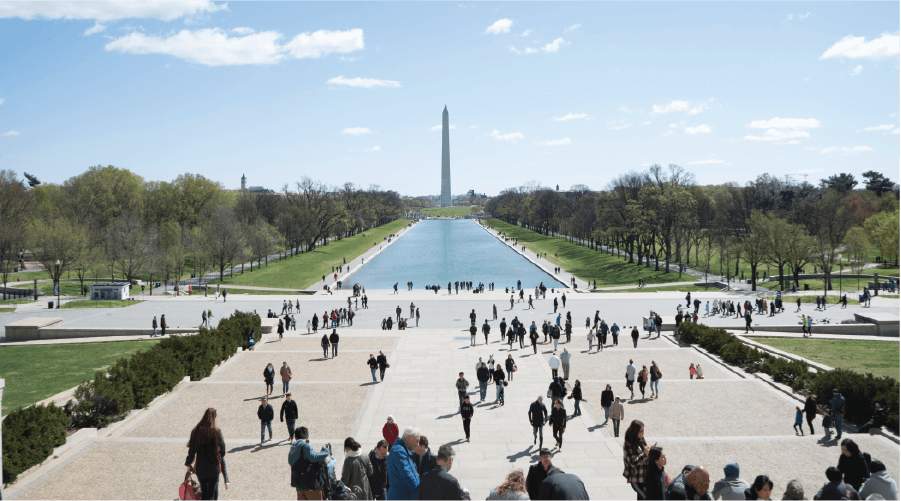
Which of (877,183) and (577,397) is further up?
(877,183)

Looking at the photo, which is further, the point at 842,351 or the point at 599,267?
the point at 599,267

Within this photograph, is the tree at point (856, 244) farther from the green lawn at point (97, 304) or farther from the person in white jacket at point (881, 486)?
the green lawn at point (97, 304)

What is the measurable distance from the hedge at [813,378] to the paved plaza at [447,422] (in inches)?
34.3

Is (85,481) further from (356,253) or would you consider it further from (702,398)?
(356,253)

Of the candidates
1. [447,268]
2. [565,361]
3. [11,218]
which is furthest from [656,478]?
[11,218]

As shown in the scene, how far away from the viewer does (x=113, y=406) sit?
655 inches

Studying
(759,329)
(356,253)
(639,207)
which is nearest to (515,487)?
(759,329)

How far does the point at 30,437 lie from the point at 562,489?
12965 mm

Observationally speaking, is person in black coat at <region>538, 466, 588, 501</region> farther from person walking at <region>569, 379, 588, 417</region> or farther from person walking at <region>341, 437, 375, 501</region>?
person walking at <region>569, 379, 588, 417</region>

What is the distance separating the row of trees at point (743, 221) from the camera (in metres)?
50.0

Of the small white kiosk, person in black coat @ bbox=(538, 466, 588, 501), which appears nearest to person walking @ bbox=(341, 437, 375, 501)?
person in black coat @ bbox=(538, 466, 588, 501)

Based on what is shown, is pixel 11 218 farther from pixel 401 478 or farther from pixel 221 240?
pixel 401 478

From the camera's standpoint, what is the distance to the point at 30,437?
504 inches

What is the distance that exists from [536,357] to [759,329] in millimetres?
15254
